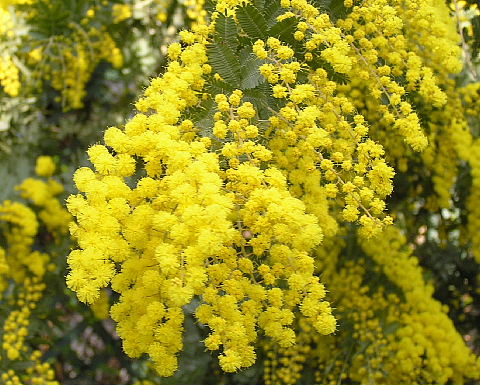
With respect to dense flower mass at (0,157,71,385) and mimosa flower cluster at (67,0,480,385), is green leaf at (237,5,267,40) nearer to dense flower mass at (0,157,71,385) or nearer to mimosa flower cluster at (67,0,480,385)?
mimosa flower cluster at (67,0,480,385)

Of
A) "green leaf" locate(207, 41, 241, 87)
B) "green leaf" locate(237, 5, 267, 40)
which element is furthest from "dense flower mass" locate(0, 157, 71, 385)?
"green leaf" locate(237, 5, 267, 40)

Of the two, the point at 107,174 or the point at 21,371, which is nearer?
the point at 107,174

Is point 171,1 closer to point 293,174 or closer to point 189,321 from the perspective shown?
→ point 189,321

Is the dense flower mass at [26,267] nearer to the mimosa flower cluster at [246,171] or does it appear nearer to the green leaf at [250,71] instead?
the mimosa flower cluster at [246,171]

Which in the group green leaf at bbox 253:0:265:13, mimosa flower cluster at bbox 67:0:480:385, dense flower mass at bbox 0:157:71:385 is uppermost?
green leaf at bbox 253:0:265:13

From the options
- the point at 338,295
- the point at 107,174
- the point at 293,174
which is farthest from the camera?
the point at 338,295

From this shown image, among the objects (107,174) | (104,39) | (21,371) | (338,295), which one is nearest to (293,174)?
(107,174)
